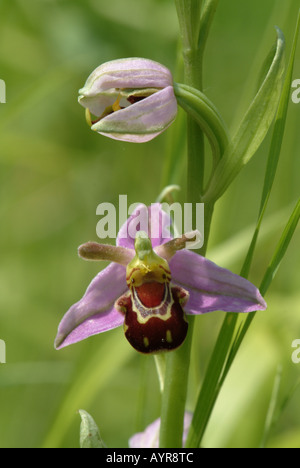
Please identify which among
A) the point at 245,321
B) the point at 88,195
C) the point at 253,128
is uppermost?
the point at 88,195

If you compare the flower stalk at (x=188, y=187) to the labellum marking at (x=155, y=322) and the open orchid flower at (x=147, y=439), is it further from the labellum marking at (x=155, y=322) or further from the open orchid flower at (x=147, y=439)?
the open orchid flower at (x=147, y=439)

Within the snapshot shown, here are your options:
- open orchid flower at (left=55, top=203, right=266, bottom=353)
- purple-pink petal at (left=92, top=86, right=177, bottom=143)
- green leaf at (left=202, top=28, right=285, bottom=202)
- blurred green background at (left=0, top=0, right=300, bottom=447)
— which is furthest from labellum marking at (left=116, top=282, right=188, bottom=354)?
blurred green background at (left=0, top=0, right=300, bottom=447)

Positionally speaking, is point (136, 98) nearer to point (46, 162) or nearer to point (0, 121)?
point (0, 121)

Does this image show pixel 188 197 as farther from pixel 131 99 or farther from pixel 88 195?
pixel 88 195

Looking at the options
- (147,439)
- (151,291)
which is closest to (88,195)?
(147,439)

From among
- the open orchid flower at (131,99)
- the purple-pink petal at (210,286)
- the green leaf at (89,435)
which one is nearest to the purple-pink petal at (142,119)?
the open orchid flower at (131,99)
